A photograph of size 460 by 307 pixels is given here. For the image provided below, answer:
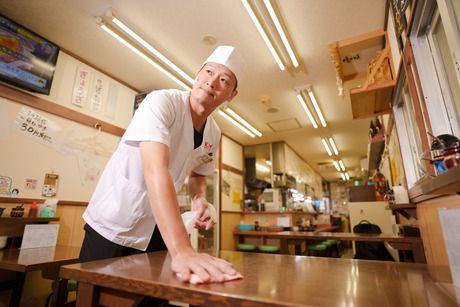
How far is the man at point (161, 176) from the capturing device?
2.49 ft

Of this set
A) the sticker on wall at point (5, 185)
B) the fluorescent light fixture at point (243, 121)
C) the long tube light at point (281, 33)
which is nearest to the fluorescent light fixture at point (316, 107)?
the long tube light at point (281, 33)

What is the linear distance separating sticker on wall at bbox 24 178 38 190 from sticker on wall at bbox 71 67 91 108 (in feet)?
3.36

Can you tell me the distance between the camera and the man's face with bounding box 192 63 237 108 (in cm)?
121

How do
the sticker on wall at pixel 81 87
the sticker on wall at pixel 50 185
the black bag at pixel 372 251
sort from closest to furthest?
the sticker on wall at pixel 50 185 → the sticker on wall at pixel 81 87 → the black bag at pixel 372 251

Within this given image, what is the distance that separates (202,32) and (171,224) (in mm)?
2676

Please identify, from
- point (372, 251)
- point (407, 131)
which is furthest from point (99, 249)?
point (372, 251)

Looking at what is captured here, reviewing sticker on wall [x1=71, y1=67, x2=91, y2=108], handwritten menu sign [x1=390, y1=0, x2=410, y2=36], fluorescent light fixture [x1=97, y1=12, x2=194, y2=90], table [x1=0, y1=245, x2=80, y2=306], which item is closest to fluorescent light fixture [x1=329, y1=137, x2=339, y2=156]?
fluorescent light fixture [x1=97, y1=12, x2=194, y2=90]

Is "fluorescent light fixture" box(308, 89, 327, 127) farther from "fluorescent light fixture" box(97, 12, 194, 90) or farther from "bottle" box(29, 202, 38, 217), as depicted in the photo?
"bottle" box(29, 202, 38, 217)

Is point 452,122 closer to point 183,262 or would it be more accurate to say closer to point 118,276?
point 183,262

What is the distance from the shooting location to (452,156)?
0.86m

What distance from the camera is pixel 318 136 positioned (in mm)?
6402

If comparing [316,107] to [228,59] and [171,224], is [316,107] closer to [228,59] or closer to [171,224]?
[228,59]

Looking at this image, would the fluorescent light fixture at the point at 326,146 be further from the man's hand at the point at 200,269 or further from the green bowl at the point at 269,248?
the man's hand at the point at 200,269

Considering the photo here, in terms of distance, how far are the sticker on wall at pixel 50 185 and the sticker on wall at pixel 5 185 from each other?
0.31 metres
